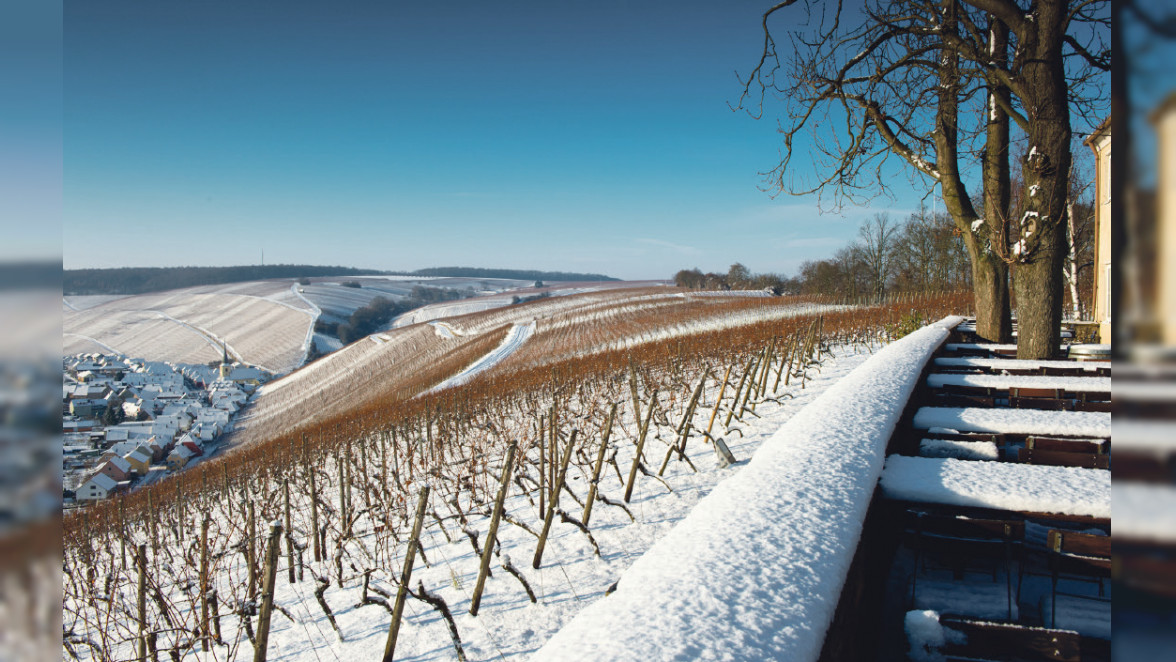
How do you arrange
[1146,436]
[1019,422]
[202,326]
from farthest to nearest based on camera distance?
[202,326] < [1019,422] < [1146,436]

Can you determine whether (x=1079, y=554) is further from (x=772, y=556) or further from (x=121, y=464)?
(x=121, y=464)

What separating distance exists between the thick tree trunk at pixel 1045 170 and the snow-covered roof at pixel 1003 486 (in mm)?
4469

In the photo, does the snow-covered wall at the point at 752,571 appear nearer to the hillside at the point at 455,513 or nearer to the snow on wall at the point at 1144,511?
the snow on wall at the point at 1144,511

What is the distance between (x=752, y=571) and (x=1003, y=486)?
1649mm

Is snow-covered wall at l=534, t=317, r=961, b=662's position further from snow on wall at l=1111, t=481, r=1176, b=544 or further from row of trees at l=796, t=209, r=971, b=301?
row of trees at l=796, t=209, r=971, b=301

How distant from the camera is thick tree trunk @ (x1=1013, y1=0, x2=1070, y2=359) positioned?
628 centimetres

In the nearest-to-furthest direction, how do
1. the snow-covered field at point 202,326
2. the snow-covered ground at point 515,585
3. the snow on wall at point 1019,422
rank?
the snow on wall at point 1019,422 → the snow-covered ground at point 515,585 → the snow-covered field at point 202,326

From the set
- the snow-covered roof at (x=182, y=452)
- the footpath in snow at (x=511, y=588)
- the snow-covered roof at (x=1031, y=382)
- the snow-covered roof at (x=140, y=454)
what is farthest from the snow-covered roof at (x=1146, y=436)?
the snow-covered roof at (x=182, y=452)

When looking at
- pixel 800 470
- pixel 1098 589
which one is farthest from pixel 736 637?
pixel 1098 589

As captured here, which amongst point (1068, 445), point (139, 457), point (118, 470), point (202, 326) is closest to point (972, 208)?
point (1068, 445)

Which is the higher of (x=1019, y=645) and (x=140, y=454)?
(x=1019, y=645)

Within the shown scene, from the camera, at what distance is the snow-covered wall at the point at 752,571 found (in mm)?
1701

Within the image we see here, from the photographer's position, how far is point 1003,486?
9.45 feet

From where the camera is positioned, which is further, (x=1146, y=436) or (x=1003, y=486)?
(x=1003, y=486)
